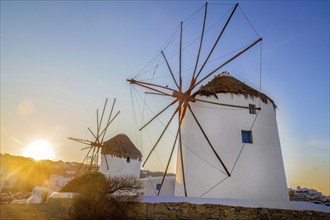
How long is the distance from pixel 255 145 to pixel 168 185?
27.7 ft

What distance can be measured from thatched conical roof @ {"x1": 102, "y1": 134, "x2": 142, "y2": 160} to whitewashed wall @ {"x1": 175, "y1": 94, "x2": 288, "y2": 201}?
34.8 ft

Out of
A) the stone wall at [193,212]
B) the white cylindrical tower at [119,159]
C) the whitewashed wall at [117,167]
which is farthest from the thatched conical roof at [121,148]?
the stone wall at [193,212]

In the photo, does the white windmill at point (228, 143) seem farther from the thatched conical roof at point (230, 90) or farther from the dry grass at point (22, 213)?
the dry grass at point (22, 213)

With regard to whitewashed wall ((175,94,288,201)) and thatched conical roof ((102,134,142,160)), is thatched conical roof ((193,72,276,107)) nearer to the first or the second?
whitewashed wall ((175,94,288,201))

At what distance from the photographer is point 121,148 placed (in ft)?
62.2

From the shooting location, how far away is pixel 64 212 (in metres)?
5.62

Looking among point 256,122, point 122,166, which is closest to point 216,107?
point 256,122

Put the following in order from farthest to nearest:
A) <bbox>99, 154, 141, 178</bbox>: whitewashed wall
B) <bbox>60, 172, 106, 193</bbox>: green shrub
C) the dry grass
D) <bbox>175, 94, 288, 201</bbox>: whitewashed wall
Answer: <bbox>99, 154, 141, 178</bbox>: whitewashed wall < <bbox>175, 94, 288, 201</bbox>: whitewashed wall < the dry grass < <bbox>60, 172, 106, 193</bbox>: green shrub

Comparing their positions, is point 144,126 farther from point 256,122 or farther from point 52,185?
point 52,185

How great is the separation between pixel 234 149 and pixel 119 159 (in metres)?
13.0

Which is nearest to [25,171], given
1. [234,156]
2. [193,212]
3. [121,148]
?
[121,148]

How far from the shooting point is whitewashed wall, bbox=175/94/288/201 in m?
7.84

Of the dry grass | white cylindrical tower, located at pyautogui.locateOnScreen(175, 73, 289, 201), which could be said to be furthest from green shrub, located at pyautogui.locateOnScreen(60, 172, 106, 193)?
white cylindrical tower, located at pyautogui.locateOnScreen(175, 73, 289, 201)

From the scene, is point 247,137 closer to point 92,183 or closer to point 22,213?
point 92,183
